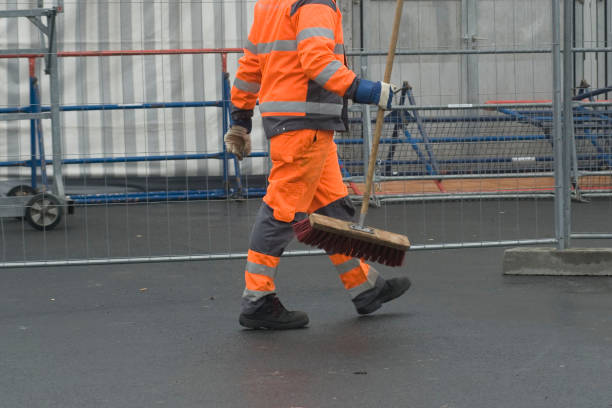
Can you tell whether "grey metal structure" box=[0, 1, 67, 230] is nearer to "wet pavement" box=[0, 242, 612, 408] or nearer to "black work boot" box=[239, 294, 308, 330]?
"wet pavement" box=[0, 242, 612, 408]

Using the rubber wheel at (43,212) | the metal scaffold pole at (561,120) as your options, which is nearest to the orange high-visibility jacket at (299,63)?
the metal scaffold pole at (561,120)

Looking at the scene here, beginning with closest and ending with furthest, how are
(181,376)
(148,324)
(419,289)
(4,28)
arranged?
(181,376), (148,324), (419,289), (4,28)

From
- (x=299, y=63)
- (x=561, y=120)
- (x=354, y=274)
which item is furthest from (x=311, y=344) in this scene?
(x=561, y=120)

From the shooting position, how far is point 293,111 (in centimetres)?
495

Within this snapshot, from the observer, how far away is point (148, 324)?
536cm

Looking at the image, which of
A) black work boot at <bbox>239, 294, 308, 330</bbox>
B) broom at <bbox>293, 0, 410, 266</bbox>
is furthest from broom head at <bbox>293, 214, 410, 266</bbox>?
black work boot at <bbox>239, 294, 308, 330</bbox>

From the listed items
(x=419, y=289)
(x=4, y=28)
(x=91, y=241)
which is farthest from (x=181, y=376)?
(x=4, y=28)

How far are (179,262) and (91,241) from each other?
4.95ft

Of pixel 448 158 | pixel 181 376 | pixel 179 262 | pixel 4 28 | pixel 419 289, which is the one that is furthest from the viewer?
pixel 4 28

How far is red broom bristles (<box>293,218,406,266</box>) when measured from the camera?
4.90 meters

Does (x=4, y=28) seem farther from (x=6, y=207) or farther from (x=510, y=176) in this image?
(x=510, y=176)

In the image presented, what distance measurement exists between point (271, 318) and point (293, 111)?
3.40 ft

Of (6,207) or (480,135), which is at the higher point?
(480,135)

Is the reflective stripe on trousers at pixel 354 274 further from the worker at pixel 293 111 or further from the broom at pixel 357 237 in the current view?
the broom at pixel 357 237
